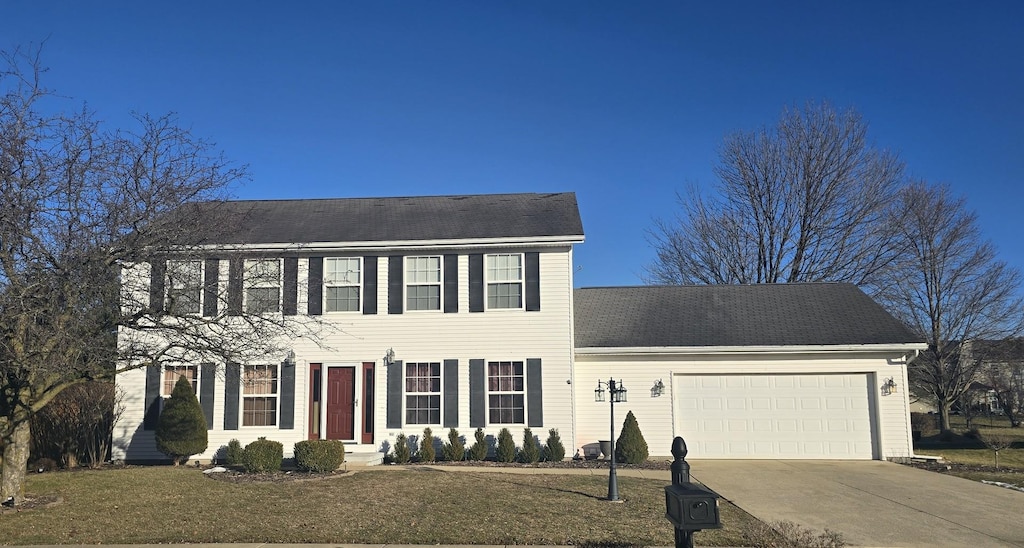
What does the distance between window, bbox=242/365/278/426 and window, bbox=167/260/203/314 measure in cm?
561

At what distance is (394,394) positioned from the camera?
1772 cm

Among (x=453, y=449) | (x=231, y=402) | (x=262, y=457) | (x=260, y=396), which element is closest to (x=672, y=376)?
(x=453, y=449)

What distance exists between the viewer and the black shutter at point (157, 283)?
11.6 meters

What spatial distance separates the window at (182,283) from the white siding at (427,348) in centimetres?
534

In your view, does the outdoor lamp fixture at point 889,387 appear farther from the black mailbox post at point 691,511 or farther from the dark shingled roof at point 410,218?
the black mailbox post at point 691,511

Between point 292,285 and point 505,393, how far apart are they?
5654 mm

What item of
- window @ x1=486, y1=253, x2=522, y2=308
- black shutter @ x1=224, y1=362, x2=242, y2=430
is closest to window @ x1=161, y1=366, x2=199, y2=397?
black shutter @ x1=224, y1=362, x2=242, y2=430

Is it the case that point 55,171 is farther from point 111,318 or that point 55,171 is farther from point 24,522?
point 24,522

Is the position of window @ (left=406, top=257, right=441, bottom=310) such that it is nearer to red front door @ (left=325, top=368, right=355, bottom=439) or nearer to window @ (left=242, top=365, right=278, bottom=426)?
red front door @ (left=325, top=368, right=355, bottom=439)

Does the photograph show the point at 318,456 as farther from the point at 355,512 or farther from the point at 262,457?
the point at 355,512

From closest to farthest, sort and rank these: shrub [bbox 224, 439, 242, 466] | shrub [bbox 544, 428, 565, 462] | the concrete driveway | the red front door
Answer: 1. the concrete driveway
2. shrub [bbox 224, 439, 242, 466]
3. shrub [bbox 544, 428, 565, 462]
4. the red front door

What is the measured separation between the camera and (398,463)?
1705cm

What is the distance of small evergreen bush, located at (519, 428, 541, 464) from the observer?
16.8 metres

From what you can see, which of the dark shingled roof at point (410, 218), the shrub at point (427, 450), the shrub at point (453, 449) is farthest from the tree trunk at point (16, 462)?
the shrub at point (453, 449)
